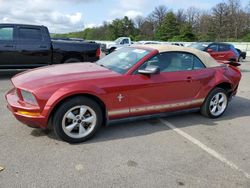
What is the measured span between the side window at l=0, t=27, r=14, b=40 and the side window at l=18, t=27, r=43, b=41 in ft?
0.91

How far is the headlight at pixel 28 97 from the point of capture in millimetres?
3961

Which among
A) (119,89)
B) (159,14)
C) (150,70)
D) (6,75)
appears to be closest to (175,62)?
(150,70)

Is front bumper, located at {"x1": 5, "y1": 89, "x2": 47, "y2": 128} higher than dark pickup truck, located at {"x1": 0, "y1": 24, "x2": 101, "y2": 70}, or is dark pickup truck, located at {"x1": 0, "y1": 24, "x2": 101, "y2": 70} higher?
dark pickup truck, located at {"x1": 0, "y1": 24, "x2": 101, "y2": 70}

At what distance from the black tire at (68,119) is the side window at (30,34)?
20.0 feet

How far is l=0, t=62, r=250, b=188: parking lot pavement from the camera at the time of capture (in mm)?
3229

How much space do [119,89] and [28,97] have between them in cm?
138

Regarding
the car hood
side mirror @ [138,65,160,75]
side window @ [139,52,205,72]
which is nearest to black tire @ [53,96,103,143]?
the car hood

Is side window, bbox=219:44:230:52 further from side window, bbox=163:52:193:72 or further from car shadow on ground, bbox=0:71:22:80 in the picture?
car shadow on ground, bbox=0:71:22:80

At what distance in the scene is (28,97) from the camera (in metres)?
4.04

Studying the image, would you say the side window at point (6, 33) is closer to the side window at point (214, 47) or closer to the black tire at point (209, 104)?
the black tire at point (209, 104)

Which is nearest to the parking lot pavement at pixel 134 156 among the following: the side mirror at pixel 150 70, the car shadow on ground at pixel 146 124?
the car shadow on ground at pixel 146 124

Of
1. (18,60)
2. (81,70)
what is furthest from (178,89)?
(18,60)

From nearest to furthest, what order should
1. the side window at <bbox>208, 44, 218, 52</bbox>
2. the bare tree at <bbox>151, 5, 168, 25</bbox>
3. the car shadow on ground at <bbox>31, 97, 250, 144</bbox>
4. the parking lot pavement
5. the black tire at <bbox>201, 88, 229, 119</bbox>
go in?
1. the parking lot pavement
2. the car shadow on ground at <bbox>31, 97, 250, 144</bbox>
3. the black tire at <bbox>201, 88, 229, 119</bbox>
4. the side window at <bbox>208, 44, 218, 52</bbox>
5. the bare tree at <bbox>151, 5, 168, 25</bbox>

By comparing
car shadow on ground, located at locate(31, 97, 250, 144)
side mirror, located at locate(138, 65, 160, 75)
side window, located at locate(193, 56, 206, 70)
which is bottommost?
car shadow on ground, located at locate(31, 97, 250, 144)
